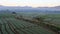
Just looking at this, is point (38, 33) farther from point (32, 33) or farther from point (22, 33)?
point (22, 33)

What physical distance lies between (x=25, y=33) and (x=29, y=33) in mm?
291

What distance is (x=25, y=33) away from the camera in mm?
11344

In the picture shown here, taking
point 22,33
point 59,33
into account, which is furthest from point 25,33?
point 59,33

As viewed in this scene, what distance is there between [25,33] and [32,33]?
1.71ft

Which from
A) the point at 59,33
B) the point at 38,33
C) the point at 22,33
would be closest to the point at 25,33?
the point at 22,33

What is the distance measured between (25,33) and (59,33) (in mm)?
2566

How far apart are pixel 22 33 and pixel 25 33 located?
22cm

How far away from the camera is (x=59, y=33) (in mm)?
11789

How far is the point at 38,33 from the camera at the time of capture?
1149cm

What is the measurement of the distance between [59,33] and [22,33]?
2781mm

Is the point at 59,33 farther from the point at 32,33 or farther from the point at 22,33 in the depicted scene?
the point at 22,33

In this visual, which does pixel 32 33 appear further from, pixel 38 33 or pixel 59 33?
pixel 59 33

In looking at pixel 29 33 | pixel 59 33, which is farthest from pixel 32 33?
pixel 59 33

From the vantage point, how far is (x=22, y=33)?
11.3 m
